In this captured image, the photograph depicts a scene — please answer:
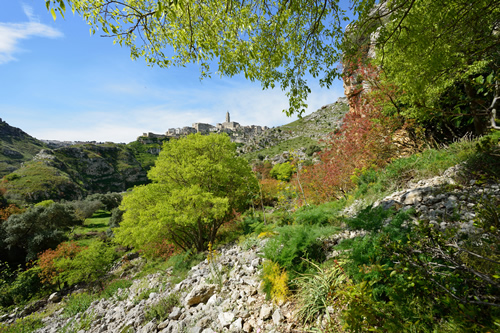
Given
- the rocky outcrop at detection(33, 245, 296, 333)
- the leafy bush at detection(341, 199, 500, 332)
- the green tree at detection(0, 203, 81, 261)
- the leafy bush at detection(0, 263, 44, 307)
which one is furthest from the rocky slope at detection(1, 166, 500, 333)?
the green tree at detection(0, 203, 81, 261)

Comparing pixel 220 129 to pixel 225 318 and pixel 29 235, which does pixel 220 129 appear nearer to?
pixel 29 235

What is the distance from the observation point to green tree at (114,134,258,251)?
25.5ft

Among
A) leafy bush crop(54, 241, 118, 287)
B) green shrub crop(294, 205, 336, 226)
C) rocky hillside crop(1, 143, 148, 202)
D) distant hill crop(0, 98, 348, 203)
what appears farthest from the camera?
distant hill crop(0, 98, 348, 203)

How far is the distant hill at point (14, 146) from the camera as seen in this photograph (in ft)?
196

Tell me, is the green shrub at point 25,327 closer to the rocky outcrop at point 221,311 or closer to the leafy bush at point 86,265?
the leafy bush at point 86,265

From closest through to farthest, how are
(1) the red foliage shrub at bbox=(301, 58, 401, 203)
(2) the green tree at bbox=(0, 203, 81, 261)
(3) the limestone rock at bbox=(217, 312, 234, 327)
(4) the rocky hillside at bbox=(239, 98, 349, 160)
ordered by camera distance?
1. (3) the limestone rock at bbox=(217, 312, 234, 327)
2. (1) the red foliage shrub at bbox=(301, 58, 401, 203)
3. (2) the green tree at bbox=(0, 203, 81, 261)
4. (4) the rocky hillside at bbox=(239, 98, 349, 160)

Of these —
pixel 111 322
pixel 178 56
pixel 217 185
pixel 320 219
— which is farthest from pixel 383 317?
pixel 217 185

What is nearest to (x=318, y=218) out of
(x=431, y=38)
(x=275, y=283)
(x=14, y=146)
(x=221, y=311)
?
(x=275, y=283)

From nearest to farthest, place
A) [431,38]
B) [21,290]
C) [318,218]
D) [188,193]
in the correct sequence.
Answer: [431,38] < [318,218] < [188,193] < [21,290]

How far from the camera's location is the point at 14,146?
2832 inches

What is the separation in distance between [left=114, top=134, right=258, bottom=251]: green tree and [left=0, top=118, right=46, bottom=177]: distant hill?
70818 mm

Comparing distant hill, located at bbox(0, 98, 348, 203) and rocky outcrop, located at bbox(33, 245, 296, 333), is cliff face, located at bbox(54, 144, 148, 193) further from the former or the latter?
rocky outcrop, located at bbox(33, 245, 296, 333)

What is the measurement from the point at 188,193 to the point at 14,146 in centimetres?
10810

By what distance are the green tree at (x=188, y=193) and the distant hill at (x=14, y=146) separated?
70.8 metres
